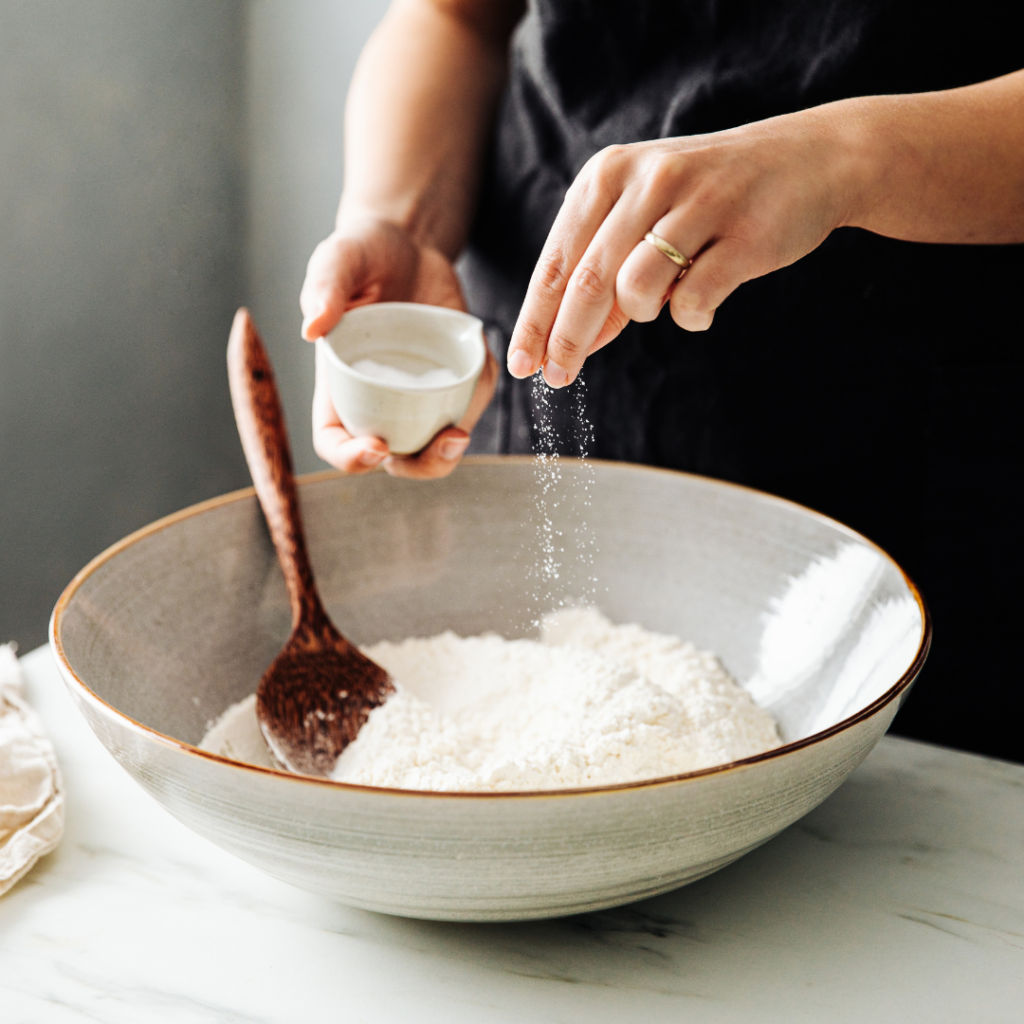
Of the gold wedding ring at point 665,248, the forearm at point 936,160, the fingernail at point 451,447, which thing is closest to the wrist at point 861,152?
the forearm at point 936,160

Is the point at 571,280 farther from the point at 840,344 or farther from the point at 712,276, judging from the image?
the point at 840,344

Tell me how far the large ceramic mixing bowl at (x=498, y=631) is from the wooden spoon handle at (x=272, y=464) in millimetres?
33

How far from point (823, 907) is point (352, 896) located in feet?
0.92

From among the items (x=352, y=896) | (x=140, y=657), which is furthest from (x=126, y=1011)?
(x=140, y=657)

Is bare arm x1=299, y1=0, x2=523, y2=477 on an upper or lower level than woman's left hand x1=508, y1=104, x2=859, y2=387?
lower

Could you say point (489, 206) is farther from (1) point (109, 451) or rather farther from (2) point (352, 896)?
(1) point (109, 451)

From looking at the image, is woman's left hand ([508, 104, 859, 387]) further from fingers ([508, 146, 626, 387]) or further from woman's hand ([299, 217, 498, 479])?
woman's hand ([299, 217, 498, 479])

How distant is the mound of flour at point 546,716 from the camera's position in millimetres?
578

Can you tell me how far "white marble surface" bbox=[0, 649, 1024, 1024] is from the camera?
1.63 ft

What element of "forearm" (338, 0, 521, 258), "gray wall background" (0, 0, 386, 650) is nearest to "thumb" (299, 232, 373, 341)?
"forearm" (338, 0, 521, 258)

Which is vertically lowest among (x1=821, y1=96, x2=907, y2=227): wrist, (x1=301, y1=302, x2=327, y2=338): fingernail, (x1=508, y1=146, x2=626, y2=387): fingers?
(x1=301, y1=302, x2=327, y2=338): fingernail

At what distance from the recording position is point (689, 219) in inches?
20.3

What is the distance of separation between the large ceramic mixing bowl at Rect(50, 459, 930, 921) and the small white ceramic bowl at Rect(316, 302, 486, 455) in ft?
0.34

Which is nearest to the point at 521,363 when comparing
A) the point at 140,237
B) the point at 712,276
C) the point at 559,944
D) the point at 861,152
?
the point at 712,276
